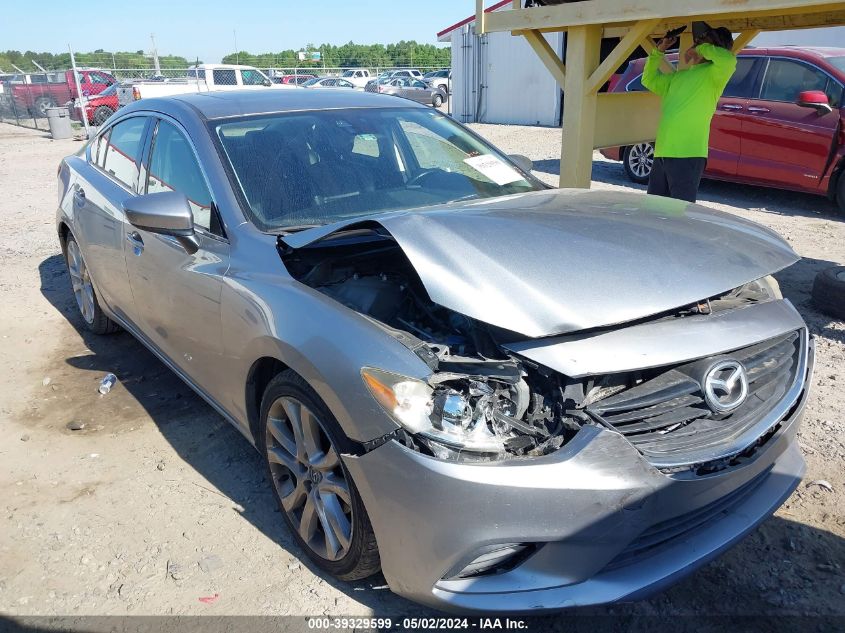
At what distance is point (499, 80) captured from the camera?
69.5 feet

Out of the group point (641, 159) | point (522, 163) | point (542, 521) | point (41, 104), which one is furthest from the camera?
point (41, 104)

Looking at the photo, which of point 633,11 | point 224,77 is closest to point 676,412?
point 633,11

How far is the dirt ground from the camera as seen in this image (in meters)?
2.45

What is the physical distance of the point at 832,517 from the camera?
279cm

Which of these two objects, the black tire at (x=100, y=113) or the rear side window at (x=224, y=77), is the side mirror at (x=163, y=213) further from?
the rear side window at (x=224, y=77)

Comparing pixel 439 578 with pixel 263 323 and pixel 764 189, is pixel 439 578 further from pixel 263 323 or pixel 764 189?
pixel 764 189

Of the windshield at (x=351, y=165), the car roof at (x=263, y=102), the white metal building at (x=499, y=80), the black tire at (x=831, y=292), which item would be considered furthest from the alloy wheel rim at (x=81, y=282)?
the white metal building at (x=499, y=80)

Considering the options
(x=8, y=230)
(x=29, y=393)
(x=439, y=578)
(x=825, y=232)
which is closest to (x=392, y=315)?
(x=439, y=578)

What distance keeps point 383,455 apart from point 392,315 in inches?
27.0

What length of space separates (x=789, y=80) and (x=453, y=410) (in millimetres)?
8073

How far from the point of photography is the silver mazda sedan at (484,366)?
1.92 m

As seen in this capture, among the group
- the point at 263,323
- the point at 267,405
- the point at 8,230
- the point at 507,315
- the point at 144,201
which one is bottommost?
the point at 8,230

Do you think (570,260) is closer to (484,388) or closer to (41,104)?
(484,388)

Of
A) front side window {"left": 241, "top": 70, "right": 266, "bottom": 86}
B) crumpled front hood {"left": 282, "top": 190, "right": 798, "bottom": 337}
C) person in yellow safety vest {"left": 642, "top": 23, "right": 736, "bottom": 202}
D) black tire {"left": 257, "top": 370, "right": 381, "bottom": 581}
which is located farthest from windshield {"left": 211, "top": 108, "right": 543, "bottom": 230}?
front side window {"left": 241, "top": 70, "right": 266, "bottom": 86}
